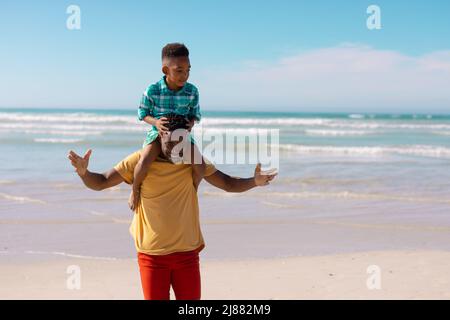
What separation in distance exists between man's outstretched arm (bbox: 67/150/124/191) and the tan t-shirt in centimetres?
19

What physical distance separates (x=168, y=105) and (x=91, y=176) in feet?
2.04

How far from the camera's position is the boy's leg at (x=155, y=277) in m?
2.63

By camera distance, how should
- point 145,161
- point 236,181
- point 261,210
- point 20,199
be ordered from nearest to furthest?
point 145,161
point 236,181
point 261,210
point 20,199

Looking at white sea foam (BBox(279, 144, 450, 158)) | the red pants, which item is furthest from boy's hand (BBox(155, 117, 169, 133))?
white sea foam (BBox(279, 144, 450, 158))

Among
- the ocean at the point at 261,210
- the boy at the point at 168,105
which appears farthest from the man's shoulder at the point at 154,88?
the ocean at the point at 261,210

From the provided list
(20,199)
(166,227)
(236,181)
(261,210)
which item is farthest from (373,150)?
(166,227)

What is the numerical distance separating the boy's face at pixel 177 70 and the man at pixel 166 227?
0.32m

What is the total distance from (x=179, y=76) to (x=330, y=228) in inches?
217

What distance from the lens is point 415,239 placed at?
712 cm

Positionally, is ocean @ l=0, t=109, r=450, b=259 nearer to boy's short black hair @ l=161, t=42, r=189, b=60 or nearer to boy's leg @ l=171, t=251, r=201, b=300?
boy's leg @ l=171, t=251, r=201, b=300

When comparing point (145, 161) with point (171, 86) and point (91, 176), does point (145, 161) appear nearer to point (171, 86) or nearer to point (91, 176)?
point (91, 176)

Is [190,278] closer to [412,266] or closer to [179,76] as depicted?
[179,76]

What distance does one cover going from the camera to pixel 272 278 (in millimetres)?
5551
